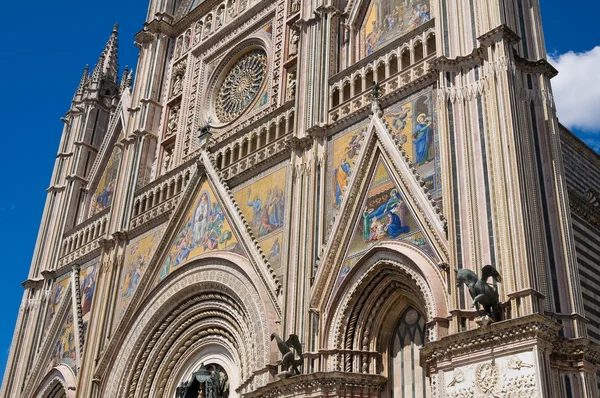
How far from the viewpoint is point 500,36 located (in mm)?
14516

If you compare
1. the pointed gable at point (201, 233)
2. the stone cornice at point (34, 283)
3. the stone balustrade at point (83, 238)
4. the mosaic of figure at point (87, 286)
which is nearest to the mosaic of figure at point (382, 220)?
the pointed gable at point (201, 233)

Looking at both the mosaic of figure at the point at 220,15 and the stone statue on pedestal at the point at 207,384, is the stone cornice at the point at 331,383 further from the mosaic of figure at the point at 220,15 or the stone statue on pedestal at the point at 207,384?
the mosaic of figure at the point at 220,15

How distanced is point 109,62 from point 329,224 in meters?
17.1

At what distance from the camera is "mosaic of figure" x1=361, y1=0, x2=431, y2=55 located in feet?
58.2

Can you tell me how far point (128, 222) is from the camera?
22.9 metres

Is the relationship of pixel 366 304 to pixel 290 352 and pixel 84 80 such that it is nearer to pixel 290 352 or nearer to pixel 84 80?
pixel 290 352

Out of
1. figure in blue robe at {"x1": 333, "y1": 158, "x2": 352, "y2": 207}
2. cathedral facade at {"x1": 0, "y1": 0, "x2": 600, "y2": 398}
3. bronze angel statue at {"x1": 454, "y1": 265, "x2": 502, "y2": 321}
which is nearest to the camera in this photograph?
bronze angel statue at {"x1": 454, "y1": 265, "x2": 502, "y2": 321}

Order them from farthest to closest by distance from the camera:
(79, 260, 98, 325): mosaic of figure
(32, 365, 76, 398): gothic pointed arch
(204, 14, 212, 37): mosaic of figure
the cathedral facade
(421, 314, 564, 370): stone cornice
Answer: (204, 14, 212, 37): mosaic of figure, (79, 260, 98, 325): mosaic of figure, (32, 365, 76, 398): gothic pointed arch, the cathedral facade, (421, 314, 564, 370): stone cornice

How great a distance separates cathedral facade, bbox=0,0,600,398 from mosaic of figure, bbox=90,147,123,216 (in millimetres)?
148

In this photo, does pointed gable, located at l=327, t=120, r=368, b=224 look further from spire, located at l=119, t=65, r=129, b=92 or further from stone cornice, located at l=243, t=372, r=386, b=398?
spire, located at l=119, t=65, r=129, b=92

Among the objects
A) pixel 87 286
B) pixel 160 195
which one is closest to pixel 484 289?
pixel 160 195

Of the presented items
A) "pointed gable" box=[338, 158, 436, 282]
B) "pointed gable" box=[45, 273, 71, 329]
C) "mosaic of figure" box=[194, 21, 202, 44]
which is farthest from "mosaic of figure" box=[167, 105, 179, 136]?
"pointed gable" box=[338, 158, 436, 282]

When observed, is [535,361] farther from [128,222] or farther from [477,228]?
[128,222]

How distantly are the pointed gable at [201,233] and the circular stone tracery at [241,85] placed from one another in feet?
9.76
